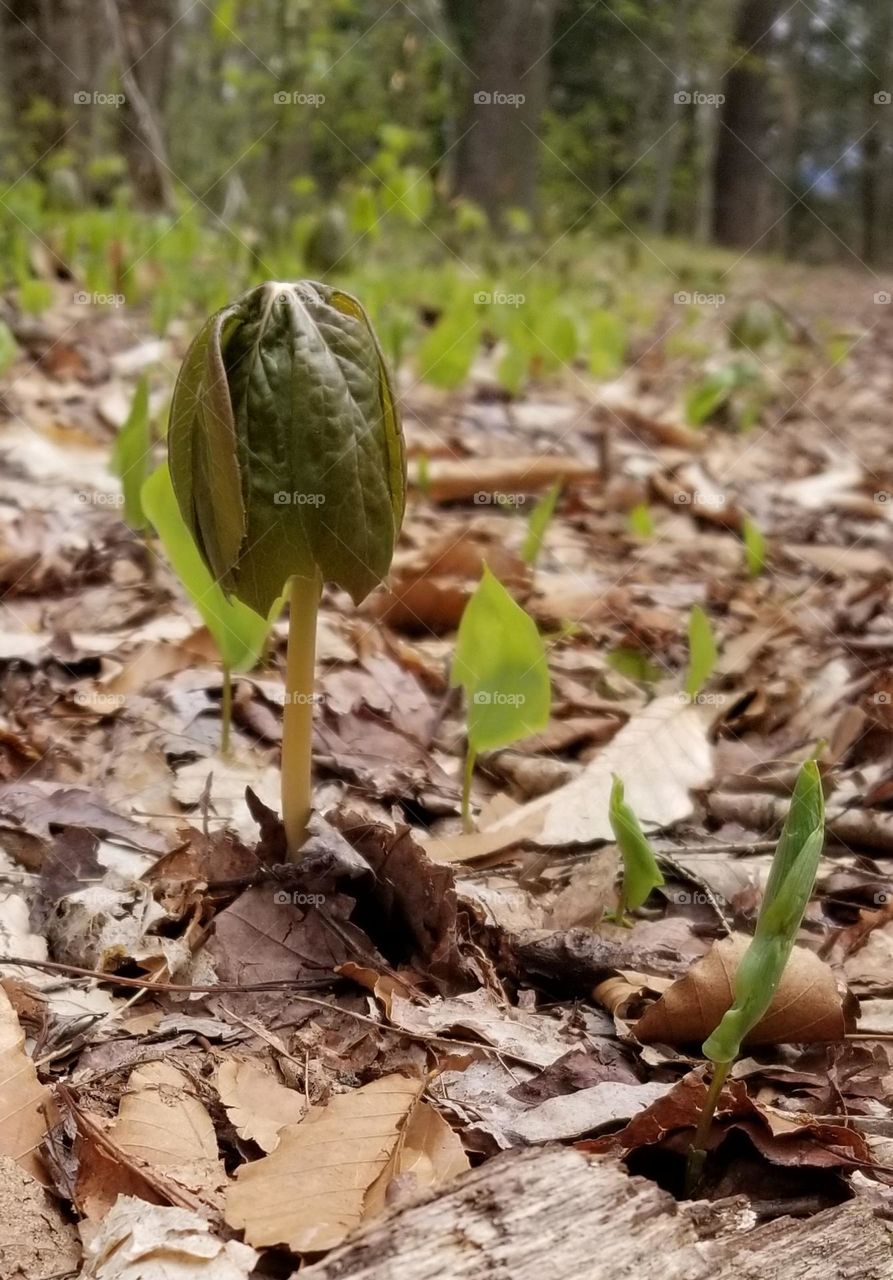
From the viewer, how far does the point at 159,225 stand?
22.5 feet

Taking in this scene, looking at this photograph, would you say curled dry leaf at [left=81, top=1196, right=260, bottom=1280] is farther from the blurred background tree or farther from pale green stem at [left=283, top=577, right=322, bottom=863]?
the blurred background tree

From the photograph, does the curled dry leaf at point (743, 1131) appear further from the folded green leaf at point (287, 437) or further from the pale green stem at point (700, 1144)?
the folded green leaf at point (287, 437)

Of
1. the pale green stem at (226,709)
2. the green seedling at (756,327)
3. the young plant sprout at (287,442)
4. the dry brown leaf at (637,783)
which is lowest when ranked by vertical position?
the dry brown leaf at (637,783)

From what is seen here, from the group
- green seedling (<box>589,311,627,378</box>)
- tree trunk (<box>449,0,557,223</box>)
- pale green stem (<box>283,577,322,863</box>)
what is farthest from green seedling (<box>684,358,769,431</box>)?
tree trunk (<box>449,0,557,223</box>)

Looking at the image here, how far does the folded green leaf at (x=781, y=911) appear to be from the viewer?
110 centimetres

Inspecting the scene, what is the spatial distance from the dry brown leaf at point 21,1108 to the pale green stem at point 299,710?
1.48 feet

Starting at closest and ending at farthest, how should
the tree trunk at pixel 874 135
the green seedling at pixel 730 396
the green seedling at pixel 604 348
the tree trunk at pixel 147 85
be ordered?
the green seedling at pixel 730 396 → the green seedling at pixel 604 348 → the tree trunk at pixel 147 85 → the tree trunk at pixel 874 135

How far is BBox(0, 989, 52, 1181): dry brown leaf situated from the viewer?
1.17 metres

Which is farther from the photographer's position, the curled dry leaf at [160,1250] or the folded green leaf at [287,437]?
the folded green leaf at [287,437]

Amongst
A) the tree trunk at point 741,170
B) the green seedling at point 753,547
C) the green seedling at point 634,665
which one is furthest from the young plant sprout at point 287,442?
the tree trunk at point 741,170

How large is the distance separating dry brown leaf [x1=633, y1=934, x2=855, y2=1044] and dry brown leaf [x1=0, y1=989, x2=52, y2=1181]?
0.69 metres

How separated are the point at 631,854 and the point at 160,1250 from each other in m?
0.82

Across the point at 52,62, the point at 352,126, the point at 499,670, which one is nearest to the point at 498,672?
the point at 499,670

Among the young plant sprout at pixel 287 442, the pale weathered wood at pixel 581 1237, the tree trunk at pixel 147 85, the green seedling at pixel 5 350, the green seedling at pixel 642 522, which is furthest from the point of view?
the tree trunk at pixel 147 85
